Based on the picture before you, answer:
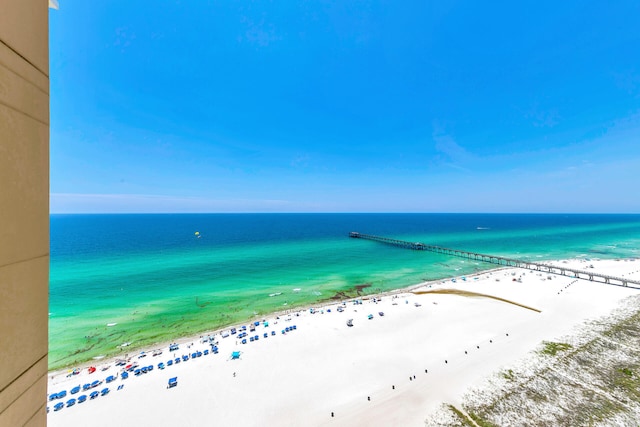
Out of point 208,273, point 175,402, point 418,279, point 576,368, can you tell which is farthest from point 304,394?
point 208,273

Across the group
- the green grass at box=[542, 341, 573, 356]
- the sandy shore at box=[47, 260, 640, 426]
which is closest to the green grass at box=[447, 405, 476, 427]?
the sandy shore at box=[47, 260, 640, 426]

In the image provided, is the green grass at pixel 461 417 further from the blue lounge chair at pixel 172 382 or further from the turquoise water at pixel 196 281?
the turquoise water at pixel 196 281

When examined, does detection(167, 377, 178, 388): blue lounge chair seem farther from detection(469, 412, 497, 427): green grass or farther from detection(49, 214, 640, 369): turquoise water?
detection(469, 412, 497, 427): green grass

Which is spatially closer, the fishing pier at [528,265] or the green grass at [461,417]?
the green grass at [461,417]

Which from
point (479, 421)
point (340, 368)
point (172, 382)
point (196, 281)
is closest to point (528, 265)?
point (479, 421)

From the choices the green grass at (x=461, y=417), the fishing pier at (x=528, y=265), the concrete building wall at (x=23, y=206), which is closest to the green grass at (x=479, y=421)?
the green grass at (x=461, y=417)

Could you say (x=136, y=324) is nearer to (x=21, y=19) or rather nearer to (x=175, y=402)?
(x=175, y=402)
